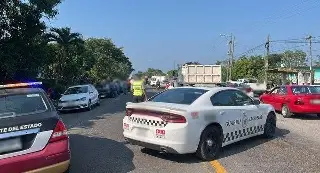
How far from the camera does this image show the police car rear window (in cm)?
557

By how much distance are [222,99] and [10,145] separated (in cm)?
466

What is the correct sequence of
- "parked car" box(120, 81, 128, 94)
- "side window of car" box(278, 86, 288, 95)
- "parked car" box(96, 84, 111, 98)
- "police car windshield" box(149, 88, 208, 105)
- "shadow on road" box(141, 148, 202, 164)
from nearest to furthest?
"shadow on road" box(141, 148, 202, 164) < "police car windshield" box(149, 88, 208, 105) < "side window of car" box(278, 86, 288, 95) < "parked car" box(96, 84, 111, 98) < "parked car" box(120, 81, 128, 94)

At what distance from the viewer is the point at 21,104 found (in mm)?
5730

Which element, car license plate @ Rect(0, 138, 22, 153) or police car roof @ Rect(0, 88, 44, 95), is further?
police car roof @ Rect(0, 88, 44, 95)

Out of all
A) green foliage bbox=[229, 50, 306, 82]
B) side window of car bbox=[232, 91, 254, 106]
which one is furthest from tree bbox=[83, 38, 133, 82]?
side window of car bbox=[232, 91, 254, 106]

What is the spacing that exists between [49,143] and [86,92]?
14719 millimetres

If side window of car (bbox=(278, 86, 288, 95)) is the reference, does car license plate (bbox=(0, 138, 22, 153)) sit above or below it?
below

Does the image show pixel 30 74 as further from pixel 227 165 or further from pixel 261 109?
pixel 227 165

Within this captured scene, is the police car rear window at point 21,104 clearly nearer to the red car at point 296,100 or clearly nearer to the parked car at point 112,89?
the red car at point 296,100

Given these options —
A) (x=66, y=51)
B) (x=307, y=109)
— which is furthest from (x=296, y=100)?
(x=66, y=51)

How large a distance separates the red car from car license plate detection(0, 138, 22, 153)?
471 inches

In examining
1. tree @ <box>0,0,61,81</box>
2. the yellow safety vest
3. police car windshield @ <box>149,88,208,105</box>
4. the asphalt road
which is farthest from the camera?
tree @ <box>0,0,61,81</box>

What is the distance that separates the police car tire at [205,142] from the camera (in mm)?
7258

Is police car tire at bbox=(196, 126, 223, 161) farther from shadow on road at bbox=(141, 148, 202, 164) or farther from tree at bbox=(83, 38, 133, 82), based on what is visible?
tree at bbox=(83, 38, 133, 82)
